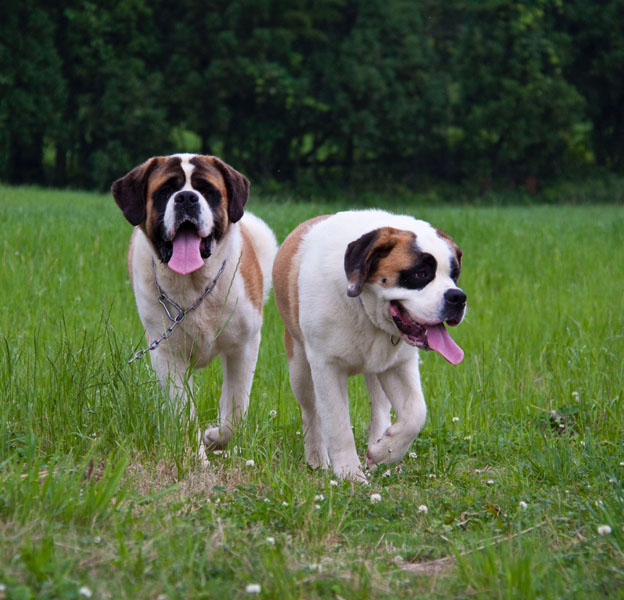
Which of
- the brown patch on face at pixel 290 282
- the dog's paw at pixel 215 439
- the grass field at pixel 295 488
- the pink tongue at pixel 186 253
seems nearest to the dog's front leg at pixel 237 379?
the dog's paw at pixel 215 439

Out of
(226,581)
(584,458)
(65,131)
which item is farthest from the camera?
(65,131)

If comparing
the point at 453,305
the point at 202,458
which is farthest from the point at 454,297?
the point at 202,458

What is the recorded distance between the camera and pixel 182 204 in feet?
15.4

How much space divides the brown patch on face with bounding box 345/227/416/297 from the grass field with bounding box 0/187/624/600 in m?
A: 0.95

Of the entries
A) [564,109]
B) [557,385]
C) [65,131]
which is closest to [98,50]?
[65,131]

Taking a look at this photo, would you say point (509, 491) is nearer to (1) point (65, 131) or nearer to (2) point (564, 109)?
(1) point (65, 131)

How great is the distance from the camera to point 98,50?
1277 inches

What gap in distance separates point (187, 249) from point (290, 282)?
0.62 meters

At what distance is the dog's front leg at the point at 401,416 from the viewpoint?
4.49m

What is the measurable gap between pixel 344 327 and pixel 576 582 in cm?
186

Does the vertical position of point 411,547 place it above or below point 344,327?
below

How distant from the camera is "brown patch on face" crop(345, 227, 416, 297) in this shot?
423 centimetres

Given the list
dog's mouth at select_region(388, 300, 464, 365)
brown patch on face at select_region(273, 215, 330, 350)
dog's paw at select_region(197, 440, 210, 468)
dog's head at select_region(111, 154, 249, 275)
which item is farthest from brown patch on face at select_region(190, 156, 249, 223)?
dog's paw at select_region(197, 440, 210, 468)

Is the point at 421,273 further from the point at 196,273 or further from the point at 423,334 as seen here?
the point at 196,273
